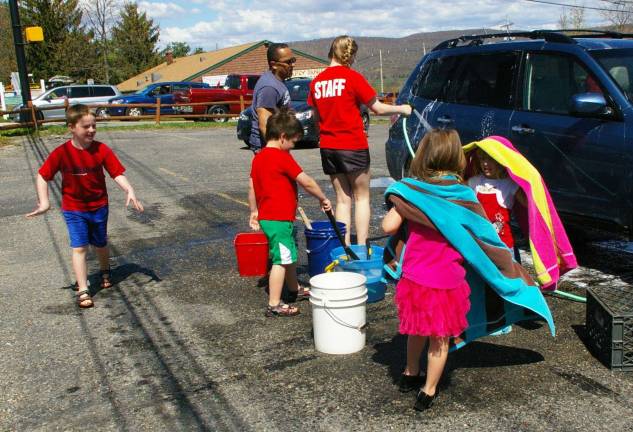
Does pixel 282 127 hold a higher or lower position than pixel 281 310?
higher

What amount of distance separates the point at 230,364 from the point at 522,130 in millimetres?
3293

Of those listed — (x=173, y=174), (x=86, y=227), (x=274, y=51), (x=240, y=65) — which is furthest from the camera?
(x=240, y=65)

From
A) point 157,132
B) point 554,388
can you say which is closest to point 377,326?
point 554,388

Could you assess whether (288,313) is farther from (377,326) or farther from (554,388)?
(554,388)

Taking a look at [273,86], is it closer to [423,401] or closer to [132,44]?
[423,401]

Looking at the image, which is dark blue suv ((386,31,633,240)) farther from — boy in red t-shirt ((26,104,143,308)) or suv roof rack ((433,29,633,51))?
boy in red t-shirt ((26,104,143,308))

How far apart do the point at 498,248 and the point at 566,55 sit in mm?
2955

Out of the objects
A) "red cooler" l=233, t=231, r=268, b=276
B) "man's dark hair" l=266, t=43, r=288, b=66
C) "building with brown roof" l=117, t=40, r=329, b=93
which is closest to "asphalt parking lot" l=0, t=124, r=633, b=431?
"red cooler" l=233, t=231, r=268, b=276

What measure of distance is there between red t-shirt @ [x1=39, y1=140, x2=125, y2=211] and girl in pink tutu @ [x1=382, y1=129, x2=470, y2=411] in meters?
2.97

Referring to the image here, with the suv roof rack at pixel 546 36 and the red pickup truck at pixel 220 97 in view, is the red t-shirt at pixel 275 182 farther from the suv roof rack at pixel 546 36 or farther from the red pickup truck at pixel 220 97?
the red pickup truck at pixel 220 97

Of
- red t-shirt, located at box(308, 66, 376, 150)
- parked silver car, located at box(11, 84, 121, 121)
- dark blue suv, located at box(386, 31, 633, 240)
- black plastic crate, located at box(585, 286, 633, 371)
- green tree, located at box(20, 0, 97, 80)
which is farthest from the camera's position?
green tree, located at box(20, 0, 97, 80)

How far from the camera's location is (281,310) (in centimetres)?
482

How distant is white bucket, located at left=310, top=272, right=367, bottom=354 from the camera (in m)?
4.08

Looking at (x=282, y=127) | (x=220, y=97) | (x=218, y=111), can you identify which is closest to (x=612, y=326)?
(x=282, y=127)
